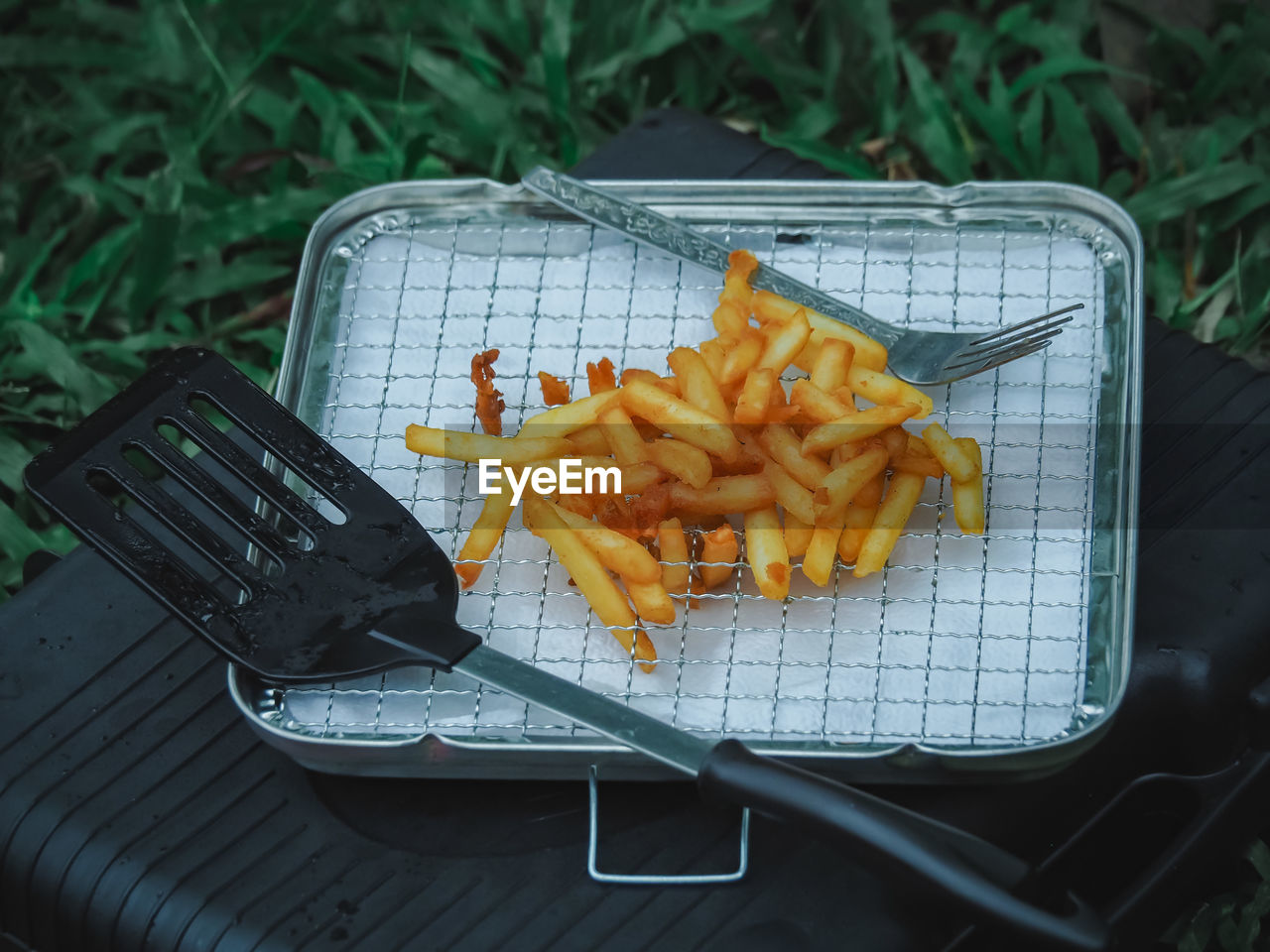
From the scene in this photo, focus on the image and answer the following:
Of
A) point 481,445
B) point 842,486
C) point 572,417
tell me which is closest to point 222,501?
point 481,445

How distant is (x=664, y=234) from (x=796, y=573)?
66cm

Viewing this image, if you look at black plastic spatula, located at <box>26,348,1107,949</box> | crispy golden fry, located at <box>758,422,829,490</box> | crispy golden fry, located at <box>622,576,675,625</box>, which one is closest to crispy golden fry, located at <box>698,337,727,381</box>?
crispy golden fry, located at <box>758,422,829,490</box>

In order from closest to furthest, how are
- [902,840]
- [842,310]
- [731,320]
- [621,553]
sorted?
1. [902,840]
2. [621,553]
3. [731,320]
4. [842,310]

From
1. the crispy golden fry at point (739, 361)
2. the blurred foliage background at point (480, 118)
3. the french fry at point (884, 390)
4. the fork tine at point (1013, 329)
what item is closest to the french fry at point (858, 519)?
the french fry at point (884, 390)

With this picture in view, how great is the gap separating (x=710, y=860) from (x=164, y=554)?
2.56 feet

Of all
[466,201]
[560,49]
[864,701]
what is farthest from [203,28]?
[864,701]

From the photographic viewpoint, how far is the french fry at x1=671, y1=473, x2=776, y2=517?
1699 millimetres

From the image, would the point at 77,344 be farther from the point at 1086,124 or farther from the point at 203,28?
the point at 1086,124

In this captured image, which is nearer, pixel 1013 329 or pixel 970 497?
pixel 970 497

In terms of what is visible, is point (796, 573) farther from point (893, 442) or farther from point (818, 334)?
point (818, 334)

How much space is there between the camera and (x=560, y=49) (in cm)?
322

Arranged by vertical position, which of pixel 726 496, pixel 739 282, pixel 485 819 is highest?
pixel 739 282

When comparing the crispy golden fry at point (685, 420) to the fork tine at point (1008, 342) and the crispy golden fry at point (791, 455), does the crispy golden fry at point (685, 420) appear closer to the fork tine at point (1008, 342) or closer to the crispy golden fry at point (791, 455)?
the crispy golden fry at point (791, 455)

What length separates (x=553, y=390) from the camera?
1.90 meters
